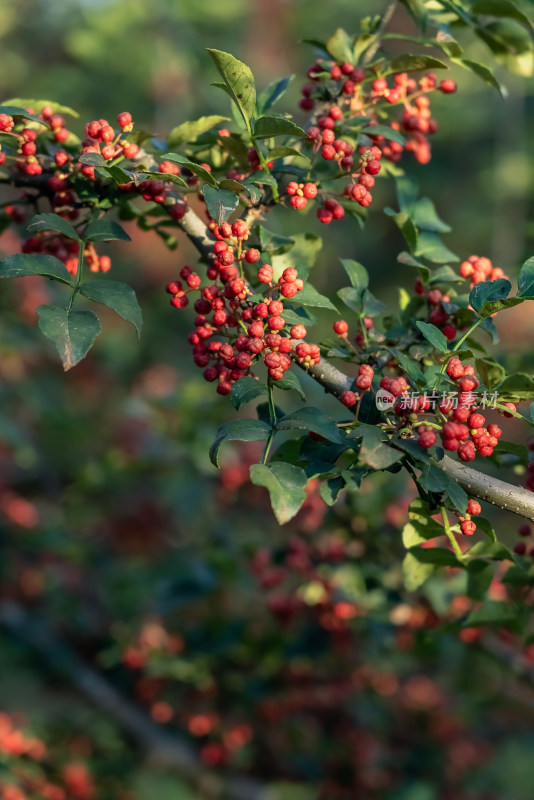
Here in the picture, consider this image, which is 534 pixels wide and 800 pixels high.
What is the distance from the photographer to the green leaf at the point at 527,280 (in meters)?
1.22

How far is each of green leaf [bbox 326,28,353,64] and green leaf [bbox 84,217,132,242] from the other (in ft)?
1.92

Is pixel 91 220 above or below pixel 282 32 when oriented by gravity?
above

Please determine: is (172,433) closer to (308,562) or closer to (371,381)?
(308,562)

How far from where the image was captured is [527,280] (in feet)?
4.10

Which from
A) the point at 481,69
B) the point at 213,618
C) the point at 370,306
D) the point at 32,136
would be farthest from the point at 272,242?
the point at 213,618

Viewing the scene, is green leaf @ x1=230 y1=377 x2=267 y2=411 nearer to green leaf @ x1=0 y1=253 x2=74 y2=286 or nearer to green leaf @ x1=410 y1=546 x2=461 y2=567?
green leaf @ x1=0 y1=253 x2=74 y2=286

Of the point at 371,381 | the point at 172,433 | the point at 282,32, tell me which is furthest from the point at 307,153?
the point at 282,32

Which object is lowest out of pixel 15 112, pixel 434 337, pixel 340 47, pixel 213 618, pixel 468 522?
pixel 213 618

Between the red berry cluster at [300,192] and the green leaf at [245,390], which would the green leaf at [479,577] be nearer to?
the green leaf at [245,390]

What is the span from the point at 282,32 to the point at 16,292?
14.9m

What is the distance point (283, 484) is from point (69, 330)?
40 centimetres

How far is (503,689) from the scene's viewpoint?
124 inches

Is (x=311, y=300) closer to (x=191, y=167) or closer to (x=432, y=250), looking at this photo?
(x=191, y=167)

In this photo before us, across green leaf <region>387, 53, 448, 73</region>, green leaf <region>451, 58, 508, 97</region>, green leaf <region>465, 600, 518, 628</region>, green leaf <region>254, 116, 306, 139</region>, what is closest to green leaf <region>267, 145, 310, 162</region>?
green leaf <region>254, 116, 306, 139</region>
